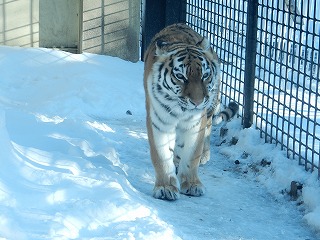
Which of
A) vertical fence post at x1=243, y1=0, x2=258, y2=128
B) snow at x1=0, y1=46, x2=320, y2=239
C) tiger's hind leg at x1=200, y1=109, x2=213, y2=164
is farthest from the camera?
vertical fence post at x1=243, y1=0, x2=258, y2=128

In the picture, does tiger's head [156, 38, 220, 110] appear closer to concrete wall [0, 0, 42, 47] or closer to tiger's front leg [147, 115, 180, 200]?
tiger's front leg [147, 115, 180, 200]

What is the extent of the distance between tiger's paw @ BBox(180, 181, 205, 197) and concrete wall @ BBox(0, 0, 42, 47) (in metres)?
3.90

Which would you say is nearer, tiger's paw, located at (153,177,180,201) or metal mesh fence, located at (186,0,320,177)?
tiger's paw, located at (153,177,180,201)

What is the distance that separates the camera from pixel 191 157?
524cm

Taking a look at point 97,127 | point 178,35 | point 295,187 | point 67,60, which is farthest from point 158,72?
point 67,60

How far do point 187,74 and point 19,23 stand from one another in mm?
4009

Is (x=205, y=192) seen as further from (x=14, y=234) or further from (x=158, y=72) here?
(x=14, y=234)

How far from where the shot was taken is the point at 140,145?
634cm

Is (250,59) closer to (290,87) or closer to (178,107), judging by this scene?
(290,87)

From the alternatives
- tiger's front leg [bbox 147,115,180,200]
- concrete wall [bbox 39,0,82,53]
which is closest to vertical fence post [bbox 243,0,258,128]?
tiger's front leg [bbox 147,115,180,200]

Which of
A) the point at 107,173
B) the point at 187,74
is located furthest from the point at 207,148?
the point at 107,173

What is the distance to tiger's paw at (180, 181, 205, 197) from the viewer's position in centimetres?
523

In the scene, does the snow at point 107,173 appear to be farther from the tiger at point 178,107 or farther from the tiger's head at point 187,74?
the tiger's head at point 187,74

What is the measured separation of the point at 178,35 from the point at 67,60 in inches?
110
